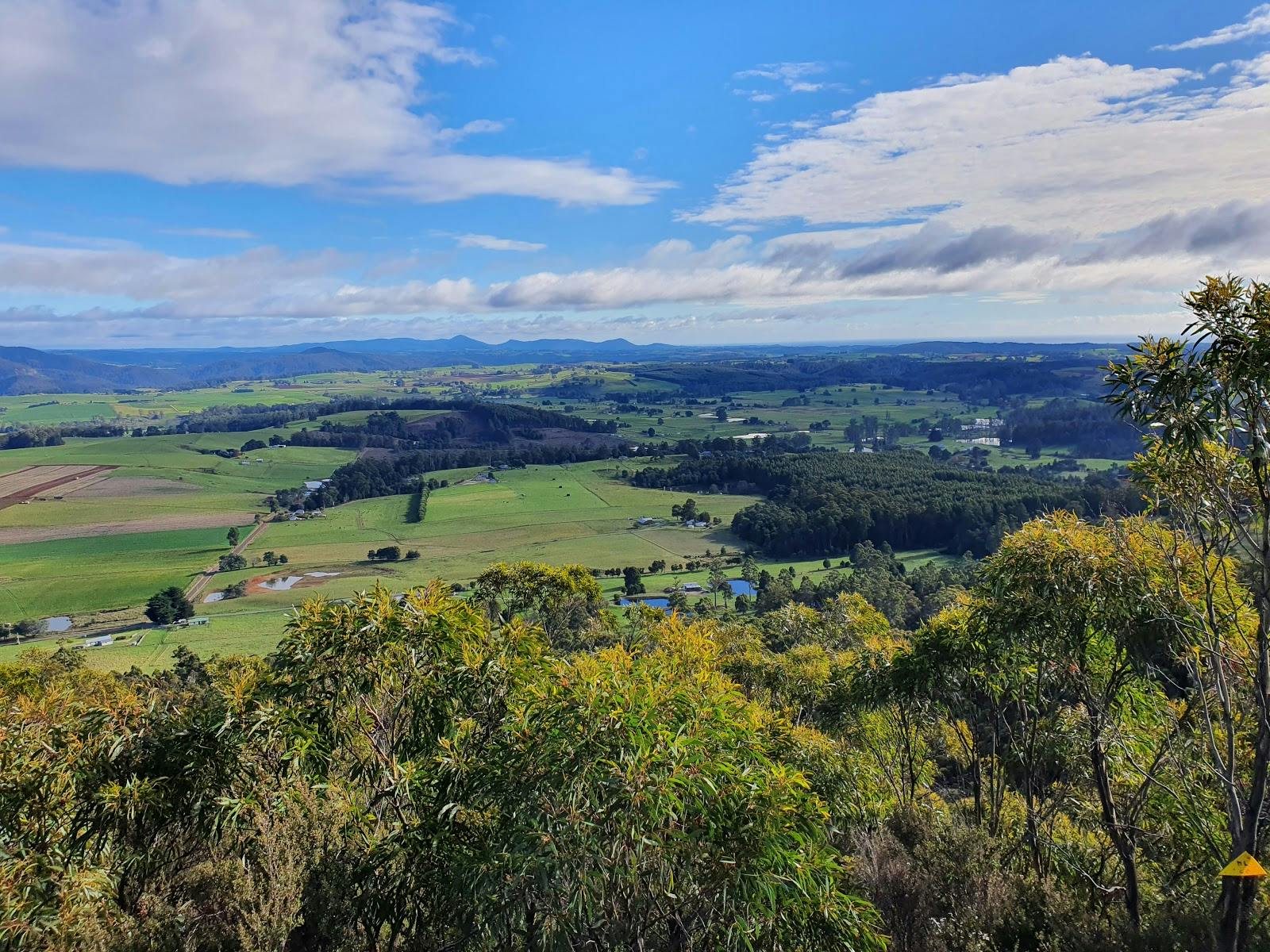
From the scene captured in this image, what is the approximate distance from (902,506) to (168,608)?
82.0 meters

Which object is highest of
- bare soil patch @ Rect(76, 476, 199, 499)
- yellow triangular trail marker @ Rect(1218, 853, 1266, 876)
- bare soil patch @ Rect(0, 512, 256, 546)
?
yellow triangular trail marker @ Rect(1218, 853, 1266, 876)

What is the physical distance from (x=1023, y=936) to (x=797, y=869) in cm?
558

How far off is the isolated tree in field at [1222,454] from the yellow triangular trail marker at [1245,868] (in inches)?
33.9

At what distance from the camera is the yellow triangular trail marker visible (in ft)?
18.0

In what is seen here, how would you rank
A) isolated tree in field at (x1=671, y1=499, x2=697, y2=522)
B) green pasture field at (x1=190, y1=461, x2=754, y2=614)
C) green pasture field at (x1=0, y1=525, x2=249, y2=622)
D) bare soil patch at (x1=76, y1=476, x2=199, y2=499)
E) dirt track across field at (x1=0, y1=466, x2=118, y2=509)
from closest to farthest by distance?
1. green pasture field at (x1=0, y1=525, x2=249, y2=622)
2. green pasture field at (x1=190, y1=461, x2=754, y2=614)
3. isolated tree in field at (x1=671, y1=499, x2=697, y2=522)
4. dirt track across field at (x1=0, y1=466, x2=118, y2=509)
5. bare soil patch at (x1=76, y1=476, x2=199, y2=499)

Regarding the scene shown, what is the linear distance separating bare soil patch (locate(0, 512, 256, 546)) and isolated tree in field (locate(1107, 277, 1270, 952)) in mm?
114511

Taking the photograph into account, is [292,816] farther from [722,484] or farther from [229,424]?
[229,424]

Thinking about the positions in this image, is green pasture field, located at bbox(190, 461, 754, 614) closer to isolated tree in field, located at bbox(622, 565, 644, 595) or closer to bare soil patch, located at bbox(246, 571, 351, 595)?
bare soil patch, located at bbox(246, 571, 351, 595)

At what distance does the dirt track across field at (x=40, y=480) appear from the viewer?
371ft

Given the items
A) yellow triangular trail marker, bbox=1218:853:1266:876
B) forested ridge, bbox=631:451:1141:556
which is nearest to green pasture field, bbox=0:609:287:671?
yellow triangular trail marker, bbox=1218:853:1266:876

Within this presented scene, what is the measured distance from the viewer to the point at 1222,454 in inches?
296

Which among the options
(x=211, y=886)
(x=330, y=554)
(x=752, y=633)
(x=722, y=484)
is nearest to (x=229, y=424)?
(x=330, y=554)

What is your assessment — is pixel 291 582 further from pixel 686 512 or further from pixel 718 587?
pixel 686 512

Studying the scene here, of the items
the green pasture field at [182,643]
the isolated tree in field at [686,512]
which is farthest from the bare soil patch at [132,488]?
the isolated tree in field at [686,512]
